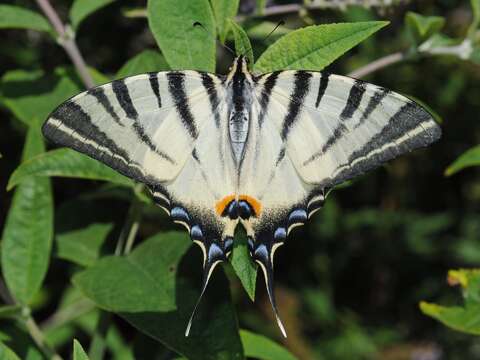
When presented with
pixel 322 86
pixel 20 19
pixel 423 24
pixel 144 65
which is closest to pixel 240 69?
pixel 322 86

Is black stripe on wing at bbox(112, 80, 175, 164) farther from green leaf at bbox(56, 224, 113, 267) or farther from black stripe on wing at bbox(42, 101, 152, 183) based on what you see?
green leaf at bbox(56, 224, 113, 267)

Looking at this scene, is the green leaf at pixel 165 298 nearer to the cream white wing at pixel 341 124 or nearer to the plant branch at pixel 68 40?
the cream white wing at pixel 341 124

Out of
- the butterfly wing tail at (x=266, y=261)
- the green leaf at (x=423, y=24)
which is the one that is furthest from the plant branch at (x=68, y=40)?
the green leaf at (x=423, y=24)

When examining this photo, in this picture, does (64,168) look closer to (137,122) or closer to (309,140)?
(137,122)

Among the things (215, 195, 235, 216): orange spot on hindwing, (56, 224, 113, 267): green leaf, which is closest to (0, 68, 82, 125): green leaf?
(56, 224, 113, 267): green leaf

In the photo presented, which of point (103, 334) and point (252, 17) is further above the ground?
point (252, 17)

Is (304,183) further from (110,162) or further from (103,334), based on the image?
(103,334)

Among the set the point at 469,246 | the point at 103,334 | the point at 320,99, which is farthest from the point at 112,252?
the point at 469,246
